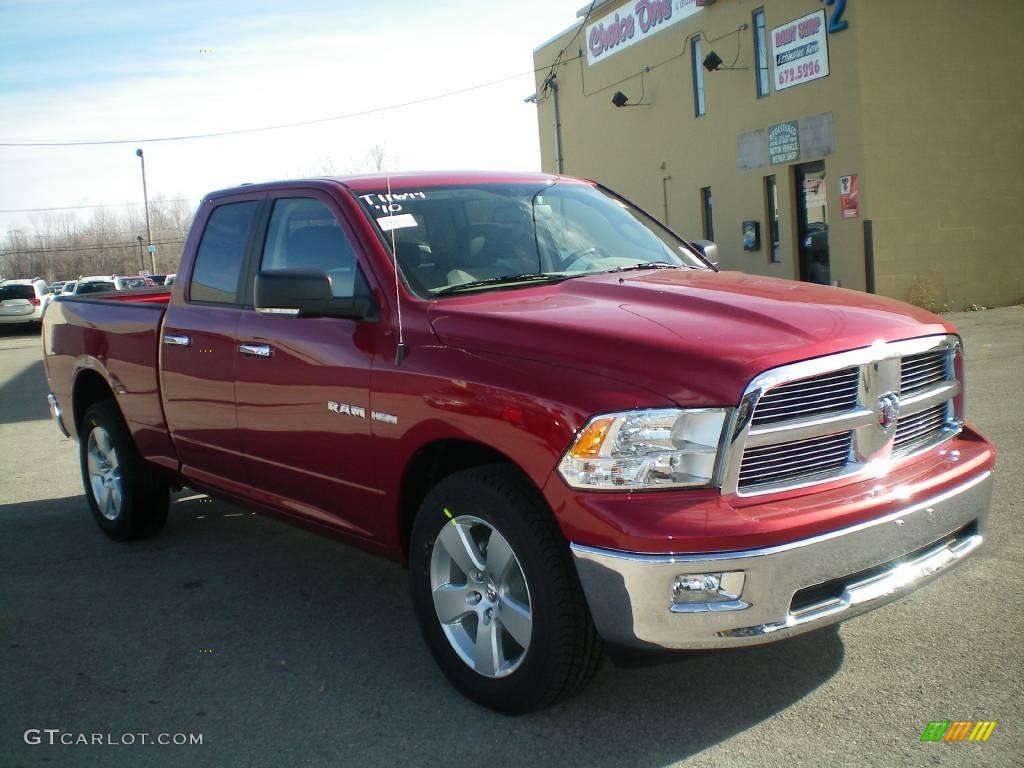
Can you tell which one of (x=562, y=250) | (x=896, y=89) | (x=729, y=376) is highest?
(x=896, y=89)

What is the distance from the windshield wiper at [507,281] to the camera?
4121 millimetres

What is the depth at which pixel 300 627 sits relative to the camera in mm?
4641

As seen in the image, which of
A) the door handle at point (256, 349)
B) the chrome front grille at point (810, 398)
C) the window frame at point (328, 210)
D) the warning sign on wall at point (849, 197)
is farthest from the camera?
the warning sign on wall at point (849, 197)

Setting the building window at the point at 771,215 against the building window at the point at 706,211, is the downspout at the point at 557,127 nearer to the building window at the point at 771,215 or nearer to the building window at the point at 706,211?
the building window at the point at 706,211

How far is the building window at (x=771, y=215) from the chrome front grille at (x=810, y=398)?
17426 millimetres

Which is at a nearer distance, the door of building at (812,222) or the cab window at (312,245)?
the cab window at (312,245)

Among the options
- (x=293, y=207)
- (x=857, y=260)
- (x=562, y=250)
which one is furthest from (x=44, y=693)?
(x=857, y=260)

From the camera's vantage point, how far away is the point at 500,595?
3514 millimetres

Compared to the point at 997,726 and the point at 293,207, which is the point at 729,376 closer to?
the point at 997,726

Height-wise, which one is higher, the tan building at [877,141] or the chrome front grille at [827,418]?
the tan building at [877,141]

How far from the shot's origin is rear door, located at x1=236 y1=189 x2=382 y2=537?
162 inches

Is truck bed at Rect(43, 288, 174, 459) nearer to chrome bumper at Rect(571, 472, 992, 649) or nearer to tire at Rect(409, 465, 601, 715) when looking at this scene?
tire at Rect(409, 465, 601, 715)

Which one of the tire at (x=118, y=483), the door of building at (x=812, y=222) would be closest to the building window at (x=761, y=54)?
the door of building at (x=812, y=222)

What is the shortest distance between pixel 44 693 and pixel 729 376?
2.91m
